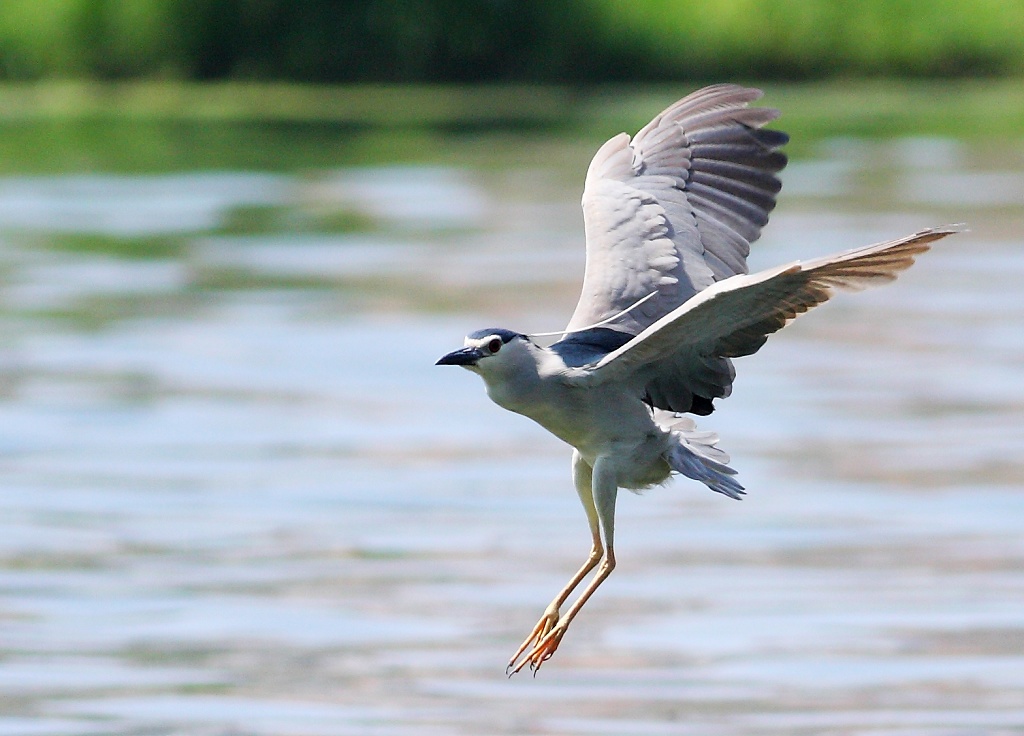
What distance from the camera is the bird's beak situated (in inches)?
239

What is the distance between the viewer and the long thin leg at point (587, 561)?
6.71 metres

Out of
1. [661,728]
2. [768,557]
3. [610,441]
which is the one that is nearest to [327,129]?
[768,557]

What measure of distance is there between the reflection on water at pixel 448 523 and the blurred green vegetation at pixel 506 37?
51.1ft

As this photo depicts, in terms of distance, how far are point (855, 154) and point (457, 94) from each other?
8.95m

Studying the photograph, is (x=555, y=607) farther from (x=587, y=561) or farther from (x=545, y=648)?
(x=587, y=561)

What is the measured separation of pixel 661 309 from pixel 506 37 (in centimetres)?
3297

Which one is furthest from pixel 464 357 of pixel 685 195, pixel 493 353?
pixel 685 195

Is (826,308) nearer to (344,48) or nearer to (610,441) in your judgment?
(610,441)

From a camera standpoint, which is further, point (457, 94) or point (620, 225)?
point (457, 94)

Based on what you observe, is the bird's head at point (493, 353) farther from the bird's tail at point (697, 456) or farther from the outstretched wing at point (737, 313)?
the bird's tail at point (697, 456)

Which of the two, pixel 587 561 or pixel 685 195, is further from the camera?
pixel 685 195

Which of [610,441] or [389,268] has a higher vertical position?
[610,441]

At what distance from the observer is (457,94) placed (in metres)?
41.2

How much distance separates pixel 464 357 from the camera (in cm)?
617
